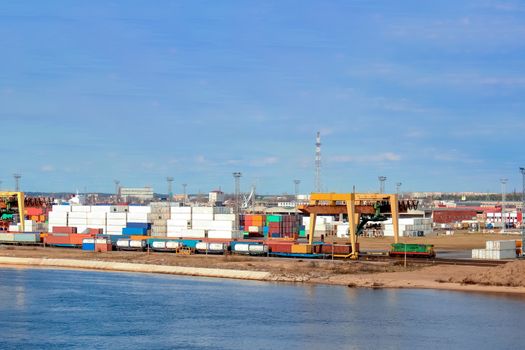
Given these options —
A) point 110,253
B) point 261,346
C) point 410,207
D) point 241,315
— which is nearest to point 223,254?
point 110,253

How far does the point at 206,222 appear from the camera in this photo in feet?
450

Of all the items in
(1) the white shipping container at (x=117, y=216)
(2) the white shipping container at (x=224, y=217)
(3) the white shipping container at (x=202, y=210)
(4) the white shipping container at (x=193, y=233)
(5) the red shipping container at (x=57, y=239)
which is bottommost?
(5) the red shipping container at (x=57, y=239)

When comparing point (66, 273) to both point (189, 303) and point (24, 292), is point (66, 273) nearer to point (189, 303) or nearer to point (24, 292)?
point (24, 292)

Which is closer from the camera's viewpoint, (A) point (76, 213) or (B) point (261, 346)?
(B) point (261, 346)

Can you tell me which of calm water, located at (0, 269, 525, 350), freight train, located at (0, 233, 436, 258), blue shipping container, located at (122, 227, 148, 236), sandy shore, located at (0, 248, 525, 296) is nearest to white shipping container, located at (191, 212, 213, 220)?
blue shipping container, located at (122, 227, 148, 236)

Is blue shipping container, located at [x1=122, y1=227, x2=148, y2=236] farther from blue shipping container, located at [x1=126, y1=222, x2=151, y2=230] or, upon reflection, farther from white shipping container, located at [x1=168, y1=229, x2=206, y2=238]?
white shipping container, located at [x1=168, y1=229, x2=206, y2=238]

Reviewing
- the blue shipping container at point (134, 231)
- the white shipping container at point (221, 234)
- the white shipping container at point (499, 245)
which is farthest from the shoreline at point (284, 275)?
the blue shipping container at point (134, 231)

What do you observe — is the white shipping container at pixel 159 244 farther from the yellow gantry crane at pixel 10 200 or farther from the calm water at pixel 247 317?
the calm water at pixel 247 317

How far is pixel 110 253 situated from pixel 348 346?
7037 centimetres

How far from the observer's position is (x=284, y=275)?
291ft

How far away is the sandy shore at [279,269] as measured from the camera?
81.6 m

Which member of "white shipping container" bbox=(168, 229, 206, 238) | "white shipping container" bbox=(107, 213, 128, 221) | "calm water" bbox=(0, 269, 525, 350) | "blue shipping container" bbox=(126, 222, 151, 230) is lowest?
"calm water" bbox=(0, 269, 525, 350)

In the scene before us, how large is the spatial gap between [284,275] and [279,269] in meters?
4.83

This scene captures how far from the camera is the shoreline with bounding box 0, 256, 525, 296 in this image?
79.6 meters
